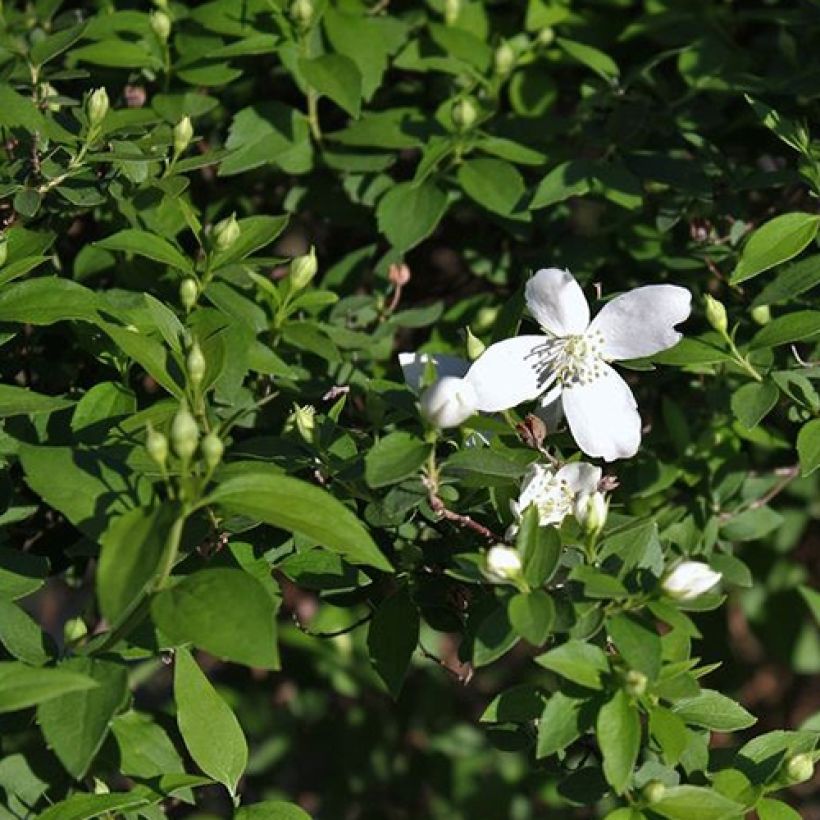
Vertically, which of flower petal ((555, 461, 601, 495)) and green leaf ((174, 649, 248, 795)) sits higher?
flower petal ((555, 461, 601, 495))

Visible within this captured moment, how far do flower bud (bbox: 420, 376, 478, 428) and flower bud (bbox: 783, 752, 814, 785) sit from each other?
0.46 m

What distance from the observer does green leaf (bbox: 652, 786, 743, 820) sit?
125cm

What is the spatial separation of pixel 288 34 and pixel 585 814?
181cm

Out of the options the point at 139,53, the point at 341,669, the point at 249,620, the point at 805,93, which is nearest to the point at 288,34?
the point at 139,53

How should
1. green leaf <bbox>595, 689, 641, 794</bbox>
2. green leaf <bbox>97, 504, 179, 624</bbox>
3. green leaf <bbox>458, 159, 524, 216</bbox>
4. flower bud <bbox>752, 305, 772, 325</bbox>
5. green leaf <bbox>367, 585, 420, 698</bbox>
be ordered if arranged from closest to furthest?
green leaf <bbox>97, 504, 179, 624</bbox>
green leaf <bbox>595, 689, 641, 794</bbox>
green leaf <bbox>367, 585, 420, 698</bbox>
flower bud <bbox>752, 305, 772, 325</bbox>
green leaf <bbox>458, 159, 524, 216</bbox>

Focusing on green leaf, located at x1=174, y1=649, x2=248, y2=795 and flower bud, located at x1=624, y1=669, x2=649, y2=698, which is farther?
green leaf, located at x1=174, y1=649, x2=248, y2=795

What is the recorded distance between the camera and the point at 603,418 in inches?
57.2

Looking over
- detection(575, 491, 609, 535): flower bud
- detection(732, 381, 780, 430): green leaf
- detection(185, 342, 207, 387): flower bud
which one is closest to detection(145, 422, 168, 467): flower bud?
detection(185, 342, 207, 387): flower bud

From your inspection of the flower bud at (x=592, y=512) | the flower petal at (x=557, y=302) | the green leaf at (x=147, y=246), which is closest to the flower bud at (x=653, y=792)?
the flower bud at (x=592, y=512)

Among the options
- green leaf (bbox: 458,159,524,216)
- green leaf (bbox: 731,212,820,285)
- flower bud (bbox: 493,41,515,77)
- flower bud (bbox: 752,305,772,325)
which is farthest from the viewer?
flower bud (bbox: 493,41,515,77)

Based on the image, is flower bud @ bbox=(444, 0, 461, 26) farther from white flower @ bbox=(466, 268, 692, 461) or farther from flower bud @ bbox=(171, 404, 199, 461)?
flower bud @ bbox=(171, 404, 199, 461)

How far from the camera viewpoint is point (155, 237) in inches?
62.3

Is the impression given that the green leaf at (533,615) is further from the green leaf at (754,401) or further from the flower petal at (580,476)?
the green leaf at (754,401)

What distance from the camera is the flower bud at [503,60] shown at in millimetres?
1913
